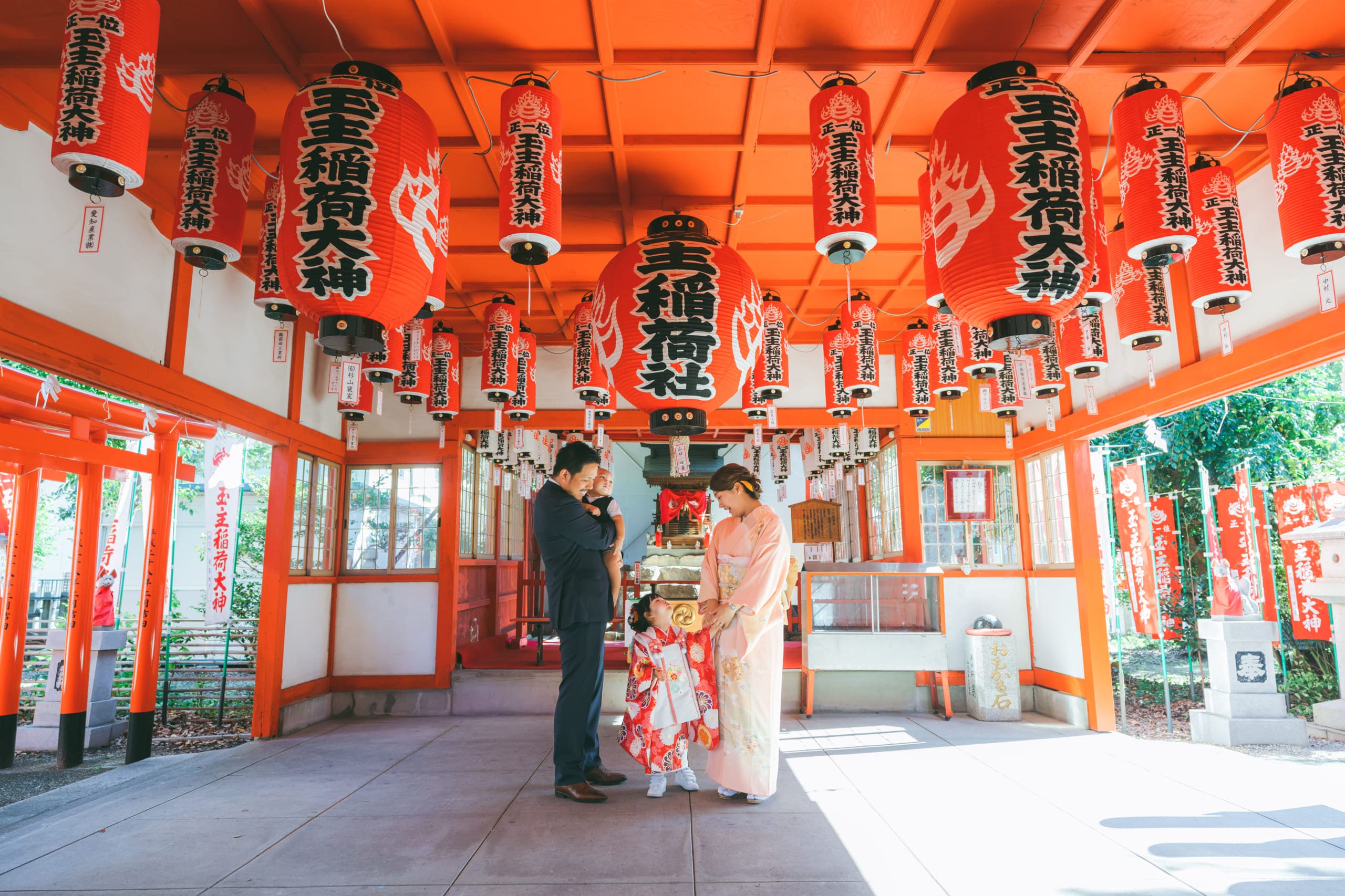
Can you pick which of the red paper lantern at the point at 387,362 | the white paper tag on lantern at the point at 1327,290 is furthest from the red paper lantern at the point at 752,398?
the white paper tag on lantern at the point at 1327,290

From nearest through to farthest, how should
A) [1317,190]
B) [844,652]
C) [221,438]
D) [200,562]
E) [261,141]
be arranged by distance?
[1317,190]
[261,141]
[221,438]
[844,652]
[200,562]

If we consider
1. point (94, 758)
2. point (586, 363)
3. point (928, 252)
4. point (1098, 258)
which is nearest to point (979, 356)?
point (928, 252)

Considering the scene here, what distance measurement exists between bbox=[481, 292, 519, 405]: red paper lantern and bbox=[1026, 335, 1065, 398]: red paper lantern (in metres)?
4.11

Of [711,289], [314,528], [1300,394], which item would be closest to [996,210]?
[711,289]

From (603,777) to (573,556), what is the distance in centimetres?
139

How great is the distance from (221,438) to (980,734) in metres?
7.02

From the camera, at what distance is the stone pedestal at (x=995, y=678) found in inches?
274

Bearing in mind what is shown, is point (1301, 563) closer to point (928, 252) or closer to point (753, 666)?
point (928, 252)

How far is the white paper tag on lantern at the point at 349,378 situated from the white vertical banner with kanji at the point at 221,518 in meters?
1.62

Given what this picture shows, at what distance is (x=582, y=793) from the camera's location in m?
4.10

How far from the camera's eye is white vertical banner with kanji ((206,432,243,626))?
6.09 metres

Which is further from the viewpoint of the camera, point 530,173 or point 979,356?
point 979,356

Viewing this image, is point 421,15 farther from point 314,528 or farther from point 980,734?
point 980,734

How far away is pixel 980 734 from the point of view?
6270 millimetres
